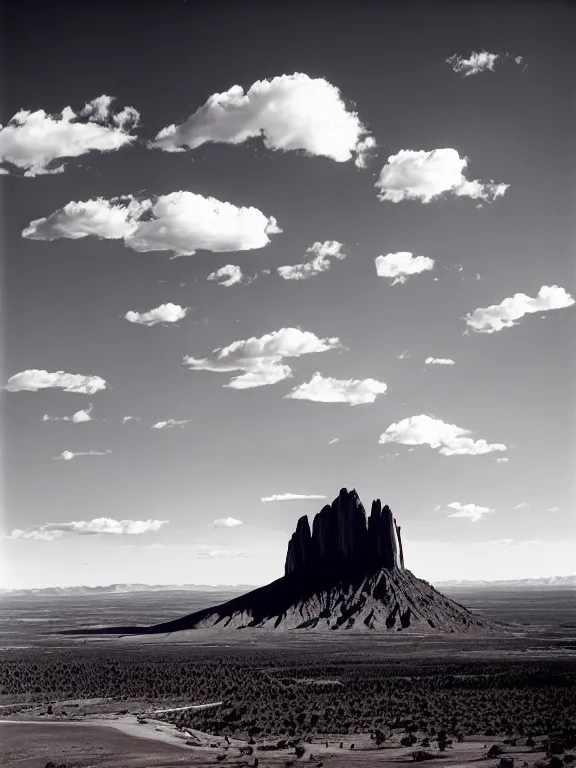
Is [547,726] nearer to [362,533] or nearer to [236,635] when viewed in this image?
[236,635]

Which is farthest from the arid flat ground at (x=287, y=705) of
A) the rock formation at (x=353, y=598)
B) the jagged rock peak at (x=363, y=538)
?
the jagged rock peak at (x=363, y=538)

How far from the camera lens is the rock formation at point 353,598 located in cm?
17075

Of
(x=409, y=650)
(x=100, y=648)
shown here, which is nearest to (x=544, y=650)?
(x=409, y=650)

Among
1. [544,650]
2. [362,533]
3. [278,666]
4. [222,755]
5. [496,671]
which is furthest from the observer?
[362,533]

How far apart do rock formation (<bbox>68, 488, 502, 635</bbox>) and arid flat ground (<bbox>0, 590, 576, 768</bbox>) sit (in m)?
36.6

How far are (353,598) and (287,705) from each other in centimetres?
11067

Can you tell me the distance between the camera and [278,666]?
4220 inches

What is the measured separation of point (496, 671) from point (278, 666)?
26.0 metres

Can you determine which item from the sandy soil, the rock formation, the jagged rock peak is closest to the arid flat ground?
the sandy soil

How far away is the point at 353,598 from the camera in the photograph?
181 m

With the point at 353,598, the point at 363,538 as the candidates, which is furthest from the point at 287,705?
the point at 363,538

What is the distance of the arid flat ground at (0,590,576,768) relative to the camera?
53.8 metres

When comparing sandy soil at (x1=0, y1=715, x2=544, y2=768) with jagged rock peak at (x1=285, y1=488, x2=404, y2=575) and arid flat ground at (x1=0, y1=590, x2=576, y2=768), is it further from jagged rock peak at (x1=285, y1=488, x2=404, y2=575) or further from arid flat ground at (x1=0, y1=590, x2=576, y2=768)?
jagged rock peak at (x1=285, y1=488, x2=404, y2=575)

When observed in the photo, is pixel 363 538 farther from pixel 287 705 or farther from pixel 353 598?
pixel 287 705
